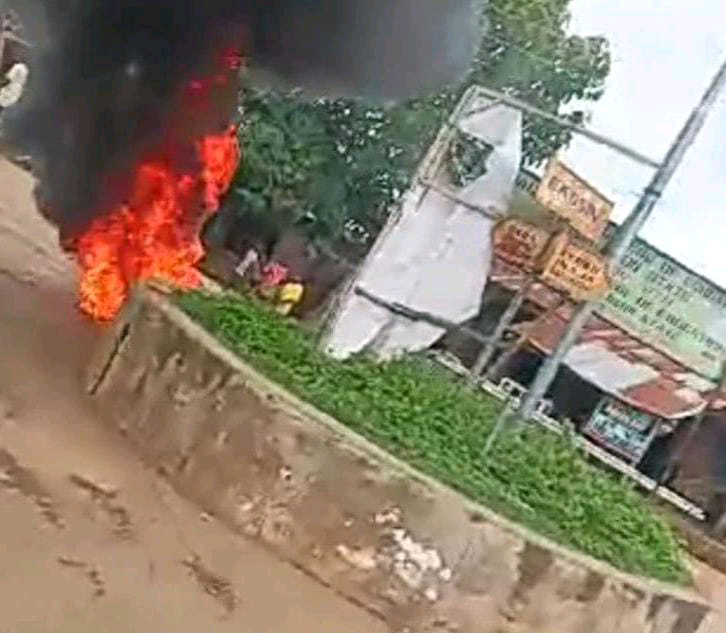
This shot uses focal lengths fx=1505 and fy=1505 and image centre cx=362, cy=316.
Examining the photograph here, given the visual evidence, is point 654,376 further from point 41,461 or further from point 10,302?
point 41,461

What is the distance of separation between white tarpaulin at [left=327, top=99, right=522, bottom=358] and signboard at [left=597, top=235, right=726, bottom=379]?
407 inches

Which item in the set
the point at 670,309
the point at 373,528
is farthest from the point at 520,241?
the point at 670,309

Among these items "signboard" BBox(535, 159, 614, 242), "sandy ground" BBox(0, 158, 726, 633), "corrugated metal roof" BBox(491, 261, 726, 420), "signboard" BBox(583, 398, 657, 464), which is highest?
"signboard" BBox(535, 159, 614, 242)

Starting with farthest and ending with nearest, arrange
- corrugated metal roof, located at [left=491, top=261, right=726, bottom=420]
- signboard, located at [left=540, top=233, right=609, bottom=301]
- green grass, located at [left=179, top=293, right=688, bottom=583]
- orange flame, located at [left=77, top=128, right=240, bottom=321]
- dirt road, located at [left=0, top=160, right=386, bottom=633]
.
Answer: corrugated metal roof, located at [left=491, top=261, right=726, bottom=420]
orange flame, located at [left=77, top=128, right=240, bottom=321]
signboard, located at [left=540, top=233, right=609, bottom=301]
green grass, located at [left=179, top=293, right=688, bottom=583]
dirt road, located at [left=0, top=160, right=386, bottom=633]

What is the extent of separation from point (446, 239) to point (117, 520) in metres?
3.52

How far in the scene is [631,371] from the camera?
21328 millimetres

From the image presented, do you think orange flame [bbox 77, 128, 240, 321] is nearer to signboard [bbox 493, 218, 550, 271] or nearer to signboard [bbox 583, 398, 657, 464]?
signboard [bbox 493, 218, 550, 271]

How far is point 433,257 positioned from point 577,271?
4.29 feet

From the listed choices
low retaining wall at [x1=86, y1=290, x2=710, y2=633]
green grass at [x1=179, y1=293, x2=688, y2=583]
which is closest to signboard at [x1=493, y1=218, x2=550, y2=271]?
green grass at [x1=179, y1=293, x2=688, y2=583]

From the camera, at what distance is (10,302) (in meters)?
12.6

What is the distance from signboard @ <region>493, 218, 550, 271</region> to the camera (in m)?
10.4

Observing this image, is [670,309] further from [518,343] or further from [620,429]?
[518,343]

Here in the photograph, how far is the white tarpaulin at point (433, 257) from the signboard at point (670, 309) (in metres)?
10.3

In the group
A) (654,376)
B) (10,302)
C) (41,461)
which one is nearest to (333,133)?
(654,376)
